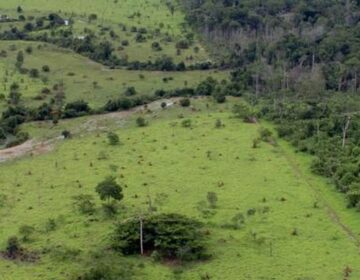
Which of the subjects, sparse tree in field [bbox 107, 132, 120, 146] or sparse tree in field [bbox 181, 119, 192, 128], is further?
sparse tree in field [bbox 181, 119, 192, 128]

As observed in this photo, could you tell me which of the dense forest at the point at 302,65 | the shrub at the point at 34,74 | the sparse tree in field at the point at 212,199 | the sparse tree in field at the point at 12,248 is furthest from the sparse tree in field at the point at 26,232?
the shrub at the point at 34,74

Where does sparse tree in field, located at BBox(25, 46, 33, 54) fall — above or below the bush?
above

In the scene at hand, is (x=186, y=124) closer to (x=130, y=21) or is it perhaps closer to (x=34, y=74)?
(x=34, y=74)

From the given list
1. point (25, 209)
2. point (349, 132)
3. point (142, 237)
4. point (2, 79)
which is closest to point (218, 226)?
point (142, 237)

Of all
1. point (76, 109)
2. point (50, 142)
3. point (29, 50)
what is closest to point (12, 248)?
point (50, 142)

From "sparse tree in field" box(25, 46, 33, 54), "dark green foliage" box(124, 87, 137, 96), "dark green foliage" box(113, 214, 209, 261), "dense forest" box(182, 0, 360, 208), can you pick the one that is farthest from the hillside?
"dark green foliage" box(124, 87, 137, 96)

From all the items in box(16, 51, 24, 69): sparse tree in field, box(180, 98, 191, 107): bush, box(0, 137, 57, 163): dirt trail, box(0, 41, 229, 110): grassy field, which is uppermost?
box(16, 51, 24, 69): sparse tree in field

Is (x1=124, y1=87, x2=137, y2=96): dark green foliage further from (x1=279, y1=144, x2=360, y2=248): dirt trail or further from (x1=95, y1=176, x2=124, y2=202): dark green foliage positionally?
(x1=95, y1=176, x2=124, y2=202): dark green foliage
